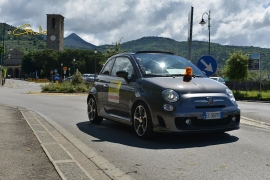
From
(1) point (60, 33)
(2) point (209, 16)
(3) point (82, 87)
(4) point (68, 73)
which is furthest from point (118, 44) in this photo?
(1) point (60, 33)

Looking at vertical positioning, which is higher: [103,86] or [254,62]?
[254,62]

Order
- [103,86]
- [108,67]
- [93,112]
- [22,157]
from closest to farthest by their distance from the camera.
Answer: [22,157] < [103,86] < [108,67] < [93,112]

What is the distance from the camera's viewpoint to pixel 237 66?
37719mm

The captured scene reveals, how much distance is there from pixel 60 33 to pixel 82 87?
136 metres

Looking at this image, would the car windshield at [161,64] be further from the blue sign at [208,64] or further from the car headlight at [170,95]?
the blue sign at [208,64]

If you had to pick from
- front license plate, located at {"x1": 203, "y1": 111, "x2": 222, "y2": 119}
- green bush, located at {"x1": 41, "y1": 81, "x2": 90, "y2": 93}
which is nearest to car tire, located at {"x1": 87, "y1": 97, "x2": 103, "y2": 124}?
front license plate, located at {"x1": 203, "y1": 111, "x2": 222, "y2": 119}

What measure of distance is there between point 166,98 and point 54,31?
162 meters

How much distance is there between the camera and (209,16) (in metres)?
46.4

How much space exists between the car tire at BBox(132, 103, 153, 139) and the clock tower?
6252 inches

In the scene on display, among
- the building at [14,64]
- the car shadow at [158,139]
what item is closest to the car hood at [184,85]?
the car shadow at [158,139]

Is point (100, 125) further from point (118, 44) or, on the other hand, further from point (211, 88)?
point (118, 44)

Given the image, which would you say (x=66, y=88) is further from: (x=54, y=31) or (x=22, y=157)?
(x=54, y=31)

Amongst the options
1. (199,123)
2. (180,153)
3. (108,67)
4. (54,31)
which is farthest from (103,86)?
(54,31)

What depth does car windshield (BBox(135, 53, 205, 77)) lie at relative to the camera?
25.2 feet
